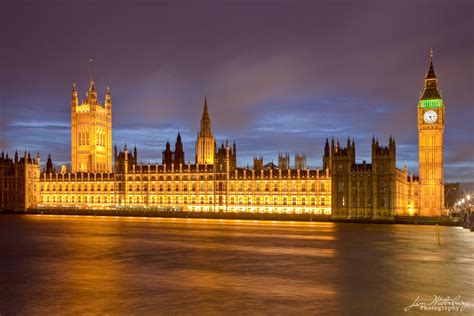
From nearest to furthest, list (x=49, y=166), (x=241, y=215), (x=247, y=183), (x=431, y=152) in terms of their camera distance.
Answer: (x=431, y=152)
(x=241, y=215)
(x=247, y=183)
(x=49, y=166)

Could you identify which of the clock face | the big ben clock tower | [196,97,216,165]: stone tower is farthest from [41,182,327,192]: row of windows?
[196,97,216,165]: stone tower

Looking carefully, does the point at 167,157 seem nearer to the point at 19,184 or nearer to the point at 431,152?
the point at 19,184

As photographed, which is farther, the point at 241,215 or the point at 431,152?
the point at 241,215

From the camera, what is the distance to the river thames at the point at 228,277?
2547 centimetres

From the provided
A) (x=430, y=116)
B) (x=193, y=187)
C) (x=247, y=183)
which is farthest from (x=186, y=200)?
(x=430, y=116)

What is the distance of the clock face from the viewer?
4537 inches

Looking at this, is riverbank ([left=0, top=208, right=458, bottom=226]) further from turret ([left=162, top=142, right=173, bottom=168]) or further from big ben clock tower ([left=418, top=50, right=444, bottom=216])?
turret ([left=162, top=142, right=173, bottom=168])

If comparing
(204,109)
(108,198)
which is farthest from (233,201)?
(204,109)

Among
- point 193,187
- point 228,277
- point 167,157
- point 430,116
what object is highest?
point 430,116

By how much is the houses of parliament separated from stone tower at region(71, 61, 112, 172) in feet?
2.30

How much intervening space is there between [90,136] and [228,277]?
152425 mm

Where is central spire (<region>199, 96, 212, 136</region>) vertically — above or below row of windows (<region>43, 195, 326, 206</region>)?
above

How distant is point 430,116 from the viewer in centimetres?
11562

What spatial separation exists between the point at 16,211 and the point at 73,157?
39.5m
